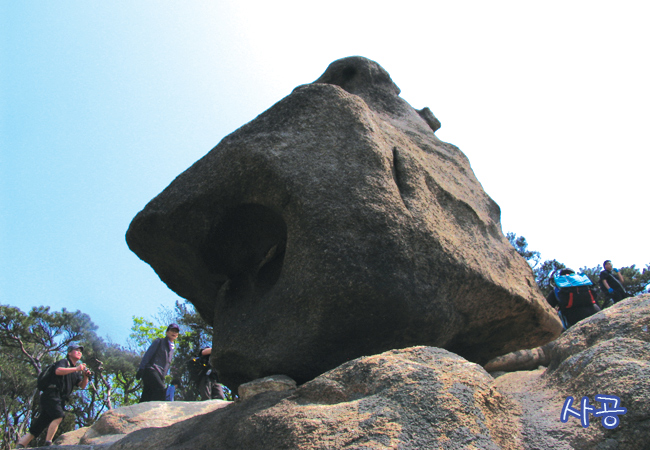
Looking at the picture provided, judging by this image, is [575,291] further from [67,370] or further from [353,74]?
[67,370]

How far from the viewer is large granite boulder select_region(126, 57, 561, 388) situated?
100 inches

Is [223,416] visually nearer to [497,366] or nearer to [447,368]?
[447,368]

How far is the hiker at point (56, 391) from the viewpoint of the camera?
15.7 feet

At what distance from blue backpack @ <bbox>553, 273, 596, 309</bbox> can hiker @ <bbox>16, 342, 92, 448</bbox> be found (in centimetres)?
527

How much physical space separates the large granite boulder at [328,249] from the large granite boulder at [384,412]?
0.49 m

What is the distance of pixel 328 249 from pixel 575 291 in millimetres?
3594

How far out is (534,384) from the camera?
7.44ft

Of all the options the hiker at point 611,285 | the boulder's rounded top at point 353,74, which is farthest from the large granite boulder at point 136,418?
the hiker at point 611,285

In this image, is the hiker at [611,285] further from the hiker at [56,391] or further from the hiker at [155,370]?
the hiker at [56,391]

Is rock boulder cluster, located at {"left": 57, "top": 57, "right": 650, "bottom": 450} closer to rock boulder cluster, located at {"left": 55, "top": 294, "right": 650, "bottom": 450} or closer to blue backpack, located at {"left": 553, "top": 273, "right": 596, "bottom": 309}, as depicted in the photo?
rock boulder cluster, located at {"left": 55, "top": 294, "right": 650, "bottom": 450}

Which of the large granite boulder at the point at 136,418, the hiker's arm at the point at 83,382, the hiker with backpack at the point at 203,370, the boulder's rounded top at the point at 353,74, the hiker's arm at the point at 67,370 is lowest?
the large granite boulder at the point at 136,418

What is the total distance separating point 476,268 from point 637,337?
1.01 m

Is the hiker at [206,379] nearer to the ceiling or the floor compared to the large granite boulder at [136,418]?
nearer to the ceiling

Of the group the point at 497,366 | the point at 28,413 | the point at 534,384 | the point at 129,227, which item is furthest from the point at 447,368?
the point at 28,413
